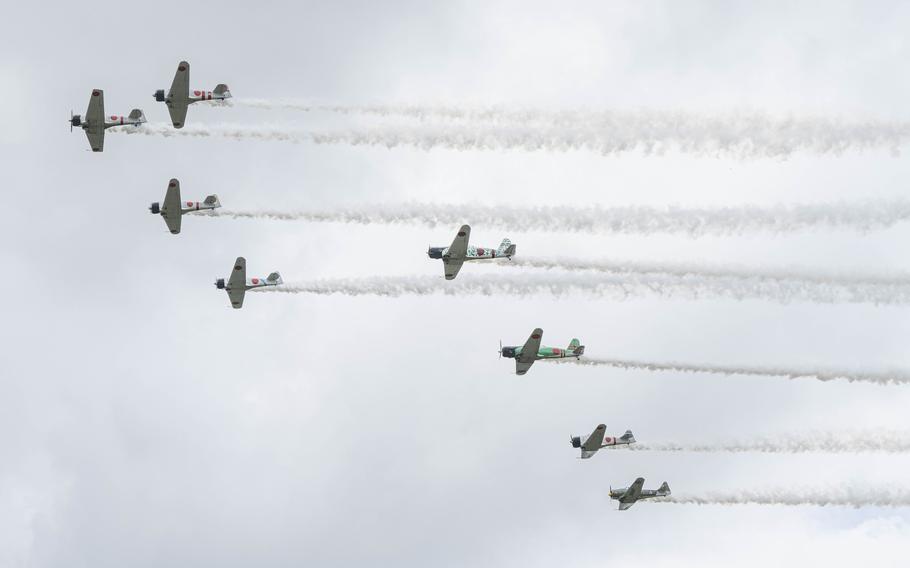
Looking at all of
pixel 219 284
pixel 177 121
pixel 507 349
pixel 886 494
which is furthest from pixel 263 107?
pixel 886 494

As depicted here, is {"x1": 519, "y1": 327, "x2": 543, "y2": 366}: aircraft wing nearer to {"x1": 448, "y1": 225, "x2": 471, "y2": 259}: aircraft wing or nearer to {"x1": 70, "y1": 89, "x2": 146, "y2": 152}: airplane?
{"x1": 448, "y1": 225, "x2": 471, "y2": 259}: aircraft wing

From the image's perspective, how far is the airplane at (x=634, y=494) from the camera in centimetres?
7350

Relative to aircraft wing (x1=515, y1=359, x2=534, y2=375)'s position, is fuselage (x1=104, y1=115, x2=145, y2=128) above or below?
above

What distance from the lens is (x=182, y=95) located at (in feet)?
214

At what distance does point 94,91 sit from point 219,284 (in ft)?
39.3

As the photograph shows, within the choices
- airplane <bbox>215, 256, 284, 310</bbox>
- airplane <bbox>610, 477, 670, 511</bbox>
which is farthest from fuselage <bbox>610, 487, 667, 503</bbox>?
airplane <bbox>215, 256, 284, 310</bbox>

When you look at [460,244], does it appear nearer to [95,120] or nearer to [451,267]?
[451,267]

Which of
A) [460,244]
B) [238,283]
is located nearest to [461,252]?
[460,244]

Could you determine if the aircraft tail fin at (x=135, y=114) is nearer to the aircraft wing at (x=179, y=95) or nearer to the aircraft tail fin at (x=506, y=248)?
the aircraft wing at (x=179, y=95)

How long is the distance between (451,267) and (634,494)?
2056 centimetres

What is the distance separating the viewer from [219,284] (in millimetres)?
70688

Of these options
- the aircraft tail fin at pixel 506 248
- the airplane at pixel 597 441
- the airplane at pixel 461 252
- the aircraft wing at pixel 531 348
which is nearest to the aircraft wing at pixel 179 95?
the airplane at pixel 461 252

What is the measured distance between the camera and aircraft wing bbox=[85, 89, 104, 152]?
6562 cm

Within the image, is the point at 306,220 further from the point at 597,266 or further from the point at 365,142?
the point at 597,266
